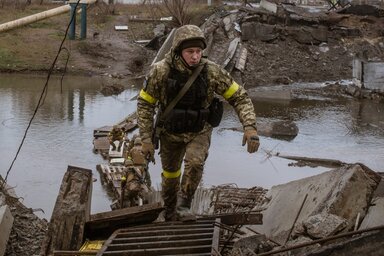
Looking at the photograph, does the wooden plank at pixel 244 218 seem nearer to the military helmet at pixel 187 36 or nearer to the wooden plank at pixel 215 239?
the wooden plank at pixel 215 239

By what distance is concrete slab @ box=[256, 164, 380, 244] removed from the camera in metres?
4.87

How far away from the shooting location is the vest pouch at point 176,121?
199 inches

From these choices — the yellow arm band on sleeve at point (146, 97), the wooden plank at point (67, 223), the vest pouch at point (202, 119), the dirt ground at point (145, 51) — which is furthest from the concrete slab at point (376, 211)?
the dirt ground at point (145, 51)

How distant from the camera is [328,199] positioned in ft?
16.5

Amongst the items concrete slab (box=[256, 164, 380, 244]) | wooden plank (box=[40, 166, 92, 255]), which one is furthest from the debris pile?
wooden plank (box=[40, 166, 92, 255])

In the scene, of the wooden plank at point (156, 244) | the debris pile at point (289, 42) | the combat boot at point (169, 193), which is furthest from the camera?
the debris pile at point (289, 42)

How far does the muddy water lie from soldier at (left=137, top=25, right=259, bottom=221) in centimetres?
283

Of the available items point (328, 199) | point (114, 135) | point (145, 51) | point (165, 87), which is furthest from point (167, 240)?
point (145, 51)

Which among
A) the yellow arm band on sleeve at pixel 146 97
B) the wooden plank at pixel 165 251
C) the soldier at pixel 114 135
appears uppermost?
the yellow arm band on sleeve at pixel 146 97

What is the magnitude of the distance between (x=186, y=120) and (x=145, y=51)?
64.3 ft

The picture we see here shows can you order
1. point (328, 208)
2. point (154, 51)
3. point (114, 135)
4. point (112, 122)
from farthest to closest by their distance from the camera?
point (154, 51)
point (112, 122)
point (114, 135)
point (328, 208)

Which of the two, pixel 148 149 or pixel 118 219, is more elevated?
pixel 148 149

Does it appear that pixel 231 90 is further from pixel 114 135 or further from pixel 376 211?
pixel 114 135

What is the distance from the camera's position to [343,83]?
21.7 metres
